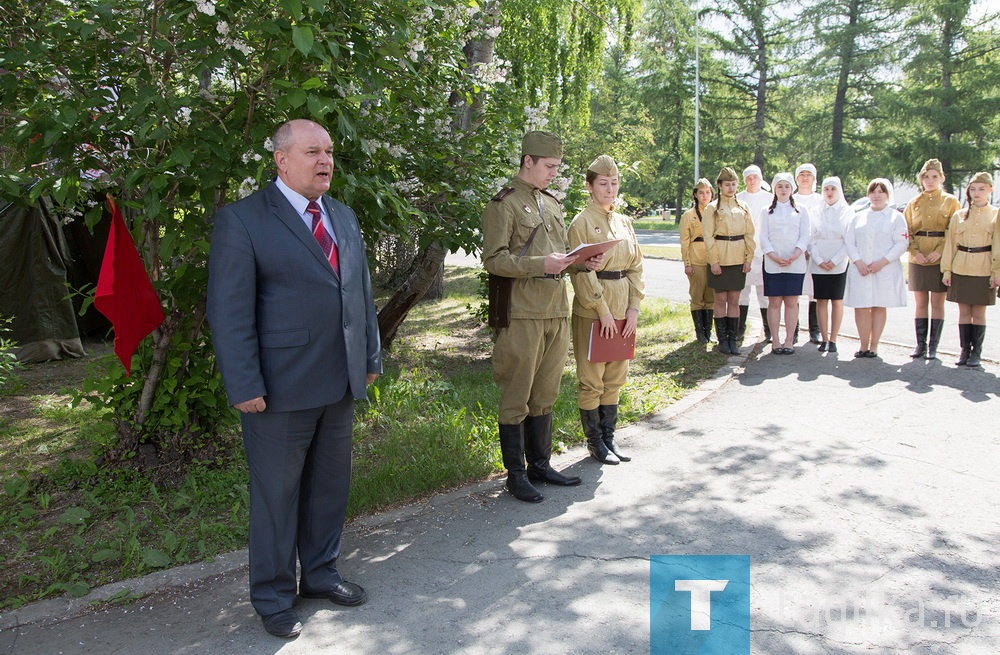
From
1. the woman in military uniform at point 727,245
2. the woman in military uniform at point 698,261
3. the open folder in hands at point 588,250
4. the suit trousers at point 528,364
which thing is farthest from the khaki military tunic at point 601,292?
the woman in military uniform at point 698,261

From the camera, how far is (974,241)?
25.5 feet

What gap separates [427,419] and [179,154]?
3.15 meters

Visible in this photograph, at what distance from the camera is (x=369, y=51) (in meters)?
4.07

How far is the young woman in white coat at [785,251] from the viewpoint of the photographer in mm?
8641

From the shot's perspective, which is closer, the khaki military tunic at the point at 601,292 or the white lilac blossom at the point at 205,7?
the white lilac blossom at the point at 205,7

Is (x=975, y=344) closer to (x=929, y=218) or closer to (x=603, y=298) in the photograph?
(x=929, y=218)

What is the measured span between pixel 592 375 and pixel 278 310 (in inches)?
102

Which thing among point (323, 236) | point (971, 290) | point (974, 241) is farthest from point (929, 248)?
point (323, 236)

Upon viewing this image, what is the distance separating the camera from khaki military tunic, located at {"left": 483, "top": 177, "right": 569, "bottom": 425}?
472 centimetres

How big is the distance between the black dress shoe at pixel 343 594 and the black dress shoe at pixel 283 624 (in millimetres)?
231

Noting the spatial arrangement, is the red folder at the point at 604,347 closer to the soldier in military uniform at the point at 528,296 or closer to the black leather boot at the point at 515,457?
the soldier in military uniform at the point at 528,296

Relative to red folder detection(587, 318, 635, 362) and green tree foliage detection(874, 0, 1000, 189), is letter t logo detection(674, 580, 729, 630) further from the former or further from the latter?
green tree foliage detection(874, 0, 1000, 189)

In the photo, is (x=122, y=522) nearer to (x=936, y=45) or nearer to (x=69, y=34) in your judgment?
(x=69, y=34)

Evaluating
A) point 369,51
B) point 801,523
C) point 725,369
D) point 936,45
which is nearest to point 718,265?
point 725,369
